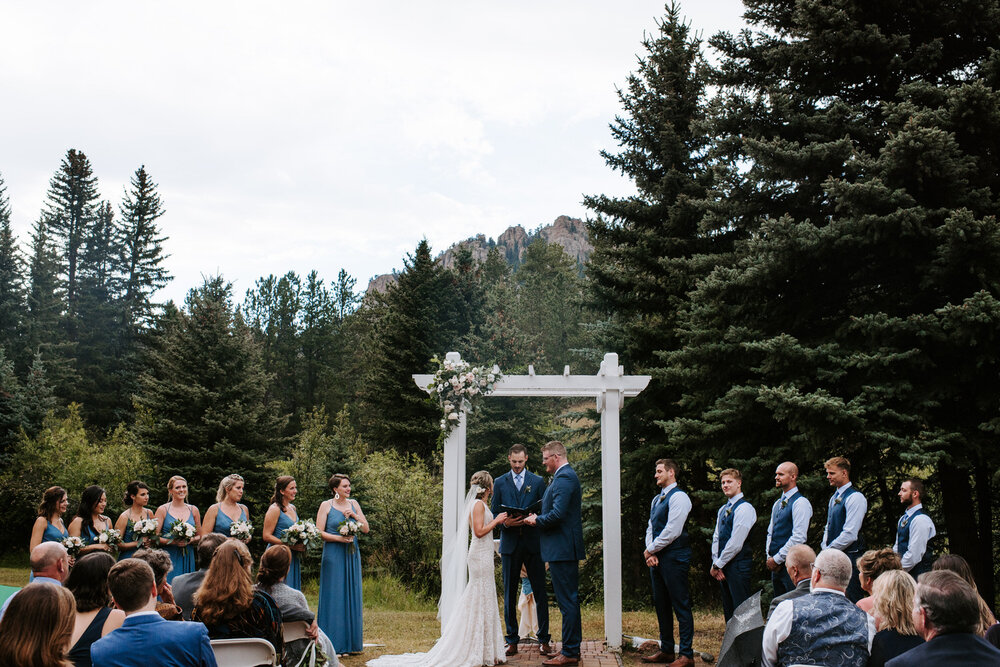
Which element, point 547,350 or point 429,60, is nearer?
point 429,60

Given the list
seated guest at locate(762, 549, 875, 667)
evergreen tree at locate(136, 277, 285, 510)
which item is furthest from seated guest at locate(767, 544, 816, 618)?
evergreen tree at locate(136, 277, 285, 510)

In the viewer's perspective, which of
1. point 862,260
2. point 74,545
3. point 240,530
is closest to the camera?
point 74,545

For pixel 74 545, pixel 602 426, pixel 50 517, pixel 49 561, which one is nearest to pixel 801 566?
pixel 49 561

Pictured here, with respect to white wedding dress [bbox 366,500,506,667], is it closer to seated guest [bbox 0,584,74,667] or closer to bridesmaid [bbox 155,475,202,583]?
bridesmaid [bbox 155,475,202,583]

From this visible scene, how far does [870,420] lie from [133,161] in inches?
1641

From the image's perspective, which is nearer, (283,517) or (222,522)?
(222,522)

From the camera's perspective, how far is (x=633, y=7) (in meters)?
12.4

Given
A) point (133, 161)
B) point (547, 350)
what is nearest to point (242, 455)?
point (547, 350)

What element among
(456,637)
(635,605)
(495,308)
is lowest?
(635,605)

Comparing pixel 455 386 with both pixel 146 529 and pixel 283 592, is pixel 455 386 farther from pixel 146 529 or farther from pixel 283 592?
pixel 283 592

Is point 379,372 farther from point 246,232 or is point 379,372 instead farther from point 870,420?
point 870,420

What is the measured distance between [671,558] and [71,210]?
43799mm

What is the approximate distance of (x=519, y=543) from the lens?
776cm

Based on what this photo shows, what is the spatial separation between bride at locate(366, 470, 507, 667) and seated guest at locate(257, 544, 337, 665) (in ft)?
7.17
